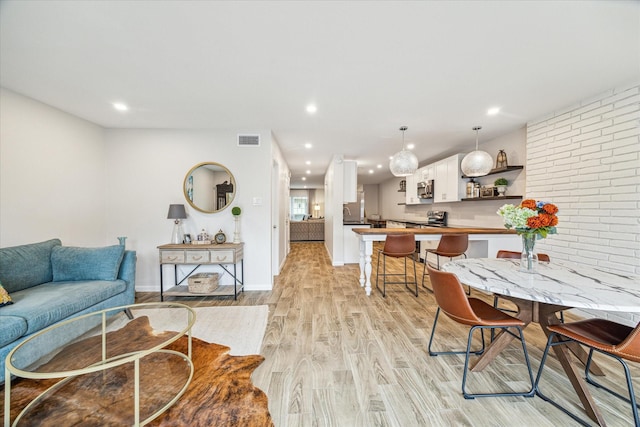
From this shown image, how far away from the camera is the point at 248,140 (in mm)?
3717

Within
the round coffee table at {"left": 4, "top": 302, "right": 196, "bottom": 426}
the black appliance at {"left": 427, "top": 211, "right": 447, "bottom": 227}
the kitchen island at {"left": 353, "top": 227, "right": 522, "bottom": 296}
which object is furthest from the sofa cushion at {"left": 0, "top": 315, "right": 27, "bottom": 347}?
the black appliance at {"left": 427, "top": 211, "right": 447, "bottom": 227}

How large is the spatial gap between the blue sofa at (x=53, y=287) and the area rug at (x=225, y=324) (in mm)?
383

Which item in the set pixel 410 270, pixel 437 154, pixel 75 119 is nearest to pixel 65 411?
pixel 75 119

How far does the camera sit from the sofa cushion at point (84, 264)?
257 centimetres

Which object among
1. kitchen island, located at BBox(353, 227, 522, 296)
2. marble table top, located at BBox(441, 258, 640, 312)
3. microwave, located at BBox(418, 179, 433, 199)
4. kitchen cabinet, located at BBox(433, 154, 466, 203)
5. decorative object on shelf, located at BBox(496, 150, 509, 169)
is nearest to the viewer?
marble table top, located at BBox(441, 258, 640, 312)

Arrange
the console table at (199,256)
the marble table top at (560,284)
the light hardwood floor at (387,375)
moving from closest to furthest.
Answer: the marble table top at (560,284) < the light hardwood floor at (387,375) < the console table at (199,256)

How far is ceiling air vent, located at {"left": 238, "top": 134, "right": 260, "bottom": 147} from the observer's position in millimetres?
3713

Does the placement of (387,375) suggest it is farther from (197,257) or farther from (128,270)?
(128,270)

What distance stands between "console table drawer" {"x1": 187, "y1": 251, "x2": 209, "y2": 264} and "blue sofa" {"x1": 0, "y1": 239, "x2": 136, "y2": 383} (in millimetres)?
647

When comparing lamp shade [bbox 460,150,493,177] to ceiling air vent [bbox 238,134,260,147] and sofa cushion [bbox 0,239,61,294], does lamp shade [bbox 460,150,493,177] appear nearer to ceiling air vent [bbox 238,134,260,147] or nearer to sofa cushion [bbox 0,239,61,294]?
ceiling air vent [bbox 238,134,260,147]

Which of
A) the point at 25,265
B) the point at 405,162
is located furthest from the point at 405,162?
the point at 25,265

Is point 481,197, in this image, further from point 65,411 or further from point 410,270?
point 65,411

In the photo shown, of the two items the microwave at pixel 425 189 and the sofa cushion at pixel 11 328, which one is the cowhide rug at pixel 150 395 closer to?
the sofa cushion at pixel 11 328

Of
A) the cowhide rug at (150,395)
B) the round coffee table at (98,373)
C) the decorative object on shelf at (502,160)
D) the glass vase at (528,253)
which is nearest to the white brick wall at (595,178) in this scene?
the decorative object on shelf at (502,160)
